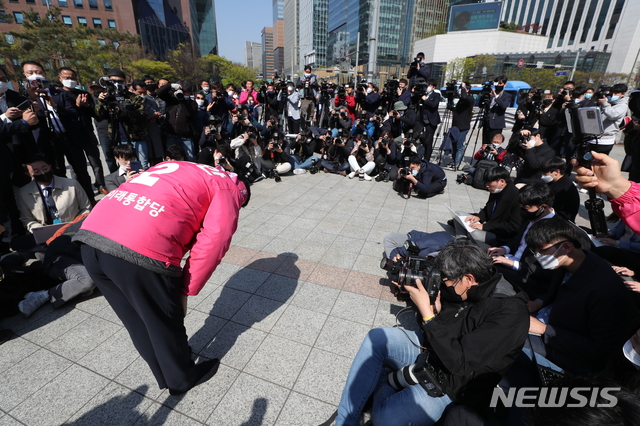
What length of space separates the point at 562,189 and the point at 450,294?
11.1ft

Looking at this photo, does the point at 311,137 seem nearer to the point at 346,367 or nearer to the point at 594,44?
the point at 346,367

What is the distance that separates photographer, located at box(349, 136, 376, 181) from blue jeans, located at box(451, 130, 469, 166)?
273 cm

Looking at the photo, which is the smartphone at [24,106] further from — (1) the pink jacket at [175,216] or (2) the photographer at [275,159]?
(2) the photographer at [275,159]

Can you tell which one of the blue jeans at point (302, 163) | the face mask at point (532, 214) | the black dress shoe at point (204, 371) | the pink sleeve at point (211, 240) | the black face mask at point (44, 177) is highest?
the pink sleeve at point (211, 240)

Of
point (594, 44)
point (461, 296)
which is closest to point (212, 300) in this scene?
point (461, 296)

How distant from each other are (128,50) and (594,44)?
256 ft

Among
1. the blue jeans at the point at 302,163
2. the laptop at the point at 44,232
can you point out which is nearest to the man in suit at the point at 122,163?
the laptop at the point at 44,232

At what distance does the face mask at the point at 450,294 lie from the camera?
A: 6.58ft

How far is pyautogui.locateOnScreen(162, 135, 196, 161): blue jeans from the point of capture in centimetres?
741

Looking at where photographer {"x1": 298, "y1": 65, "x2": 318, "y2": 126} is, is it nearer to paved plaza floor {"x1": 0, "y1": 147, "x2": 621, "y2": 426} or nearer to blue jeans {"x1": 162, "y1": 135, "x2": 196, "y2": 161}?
blue jeans {"x1": 162, "y1": 135, "x2": 196, "y2": 161}

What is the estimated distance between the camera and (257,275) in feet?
12.6

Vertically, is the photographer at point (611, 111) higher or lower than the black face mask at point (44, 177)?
higher

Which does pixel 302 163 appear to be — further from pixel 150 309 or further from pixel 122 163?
pixel 150 309

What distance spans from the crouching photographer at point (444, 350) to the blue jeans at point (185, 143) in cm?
695
